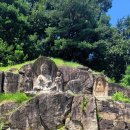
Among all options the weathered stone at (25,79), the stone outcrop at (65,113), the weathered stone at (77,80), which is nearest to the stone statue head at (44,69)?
the weathered stone at (25,79)

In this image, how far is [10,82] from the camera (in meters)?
22.3

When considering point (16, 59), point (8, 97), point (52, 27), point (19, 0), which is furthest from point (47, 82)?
point (19, 0)

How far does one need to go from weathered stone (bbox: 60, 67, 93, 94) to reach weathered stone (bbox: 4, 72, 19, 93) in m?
2.36

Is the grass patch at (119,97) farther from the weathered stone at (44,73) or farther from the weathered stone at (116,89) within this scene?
the weathered stone at (44,73)

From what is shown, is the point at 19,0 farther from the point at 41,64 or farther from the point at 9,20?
the point at 41,64

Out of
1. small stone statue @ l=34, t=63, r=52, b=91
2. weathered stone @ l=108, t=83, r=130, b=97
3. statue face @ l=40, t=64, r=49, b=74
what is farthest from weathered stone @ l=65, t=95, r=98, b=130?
weathered stone @ l=108, t=83, r=130, b=97

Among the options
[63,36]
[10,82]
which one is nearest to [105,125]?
[10,82]

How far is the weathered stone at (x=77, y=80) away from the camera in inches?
910

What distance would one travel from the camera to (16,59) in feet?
90.3

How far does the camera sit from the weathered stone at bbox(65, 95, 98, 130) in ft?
63.2

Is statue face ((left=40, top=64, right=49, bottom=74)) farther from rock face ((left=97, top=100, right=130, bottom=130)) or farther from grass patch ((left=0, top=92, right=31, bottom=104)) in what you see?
rock face ((left=97, top=100, right=130, bottom=130))

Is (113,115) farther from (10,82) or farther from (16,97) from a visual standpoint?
(10,82)

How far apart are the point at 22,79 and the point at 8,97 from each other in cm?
214

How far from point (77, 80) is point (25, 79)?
8.25ft
